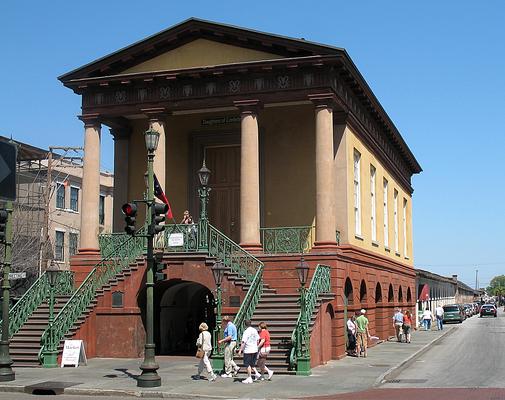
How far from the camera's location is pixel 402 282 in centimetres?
4147

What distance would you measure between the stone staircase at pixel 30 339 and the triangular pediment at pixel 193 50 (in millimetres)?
9110

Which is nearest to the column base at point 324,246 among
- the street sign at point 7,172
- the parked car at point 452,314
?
the street sign at point 7,172

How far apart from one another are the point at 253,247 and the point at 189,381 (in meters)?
7.15

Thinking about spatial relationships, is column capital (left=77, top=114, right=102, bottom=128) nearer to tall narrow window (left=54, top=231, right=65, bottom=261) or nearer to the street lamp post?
the street lamp post

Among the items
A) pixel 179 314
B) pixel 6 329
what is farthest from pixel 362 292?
pixel 6 329

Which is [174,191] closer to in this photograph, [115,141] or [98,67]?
[115,141]

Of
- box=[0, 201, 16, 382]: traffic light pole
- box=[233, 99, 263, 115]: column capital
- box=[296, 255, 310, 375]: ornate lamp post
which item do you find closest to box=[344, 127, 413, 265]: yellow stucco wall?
box=[233, 99, 263, 115]: column capital

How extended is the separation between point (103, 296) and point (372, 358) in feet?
31.9

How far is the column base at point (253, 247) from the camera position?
24.5 m

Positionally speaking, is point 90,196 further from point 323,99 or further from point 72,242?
point 72,242

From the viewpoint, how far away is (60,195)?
5191 cm

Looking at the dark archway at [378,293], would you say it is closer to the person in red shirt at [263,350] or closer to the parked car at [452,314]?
the person in red shirt at [263,350]

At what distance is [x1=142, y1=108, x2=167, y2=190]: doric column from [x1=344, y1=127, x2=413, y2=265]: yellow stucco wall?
7.03 m

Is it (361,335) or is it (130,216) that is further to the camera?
(361,335)
